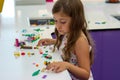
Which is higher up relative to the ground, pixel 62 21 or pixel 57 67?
pixel 62 21

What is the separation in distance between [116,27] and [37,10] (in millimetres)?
763

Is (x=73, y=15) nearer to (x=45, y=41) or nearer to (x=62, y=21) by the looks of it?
(x=62, y=21)

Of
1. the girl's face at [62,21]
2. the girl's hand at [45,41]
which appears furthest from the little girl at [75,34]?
the girl's hand at [45,41]

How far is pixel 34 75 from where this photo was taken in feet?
3.55

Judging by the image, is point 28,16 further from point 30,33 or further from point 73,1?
point 73,1

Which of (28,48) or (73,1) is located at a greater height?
(73,1)

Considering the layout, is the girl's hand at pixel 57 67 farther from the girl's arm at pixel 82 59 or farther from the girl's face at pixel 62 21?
the girl's face at pixel 62 21

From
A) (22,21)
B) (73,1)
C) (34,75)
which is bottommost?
(34,75)

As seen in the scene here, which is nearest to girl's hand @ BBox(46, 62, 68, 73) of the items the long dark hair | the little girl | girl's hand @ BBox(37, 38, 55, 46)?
the little girl

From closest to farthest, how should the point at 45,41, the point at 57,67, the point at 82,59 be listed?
1. the point at 57,67
2. the point at 82,59
3. the point at 45,41

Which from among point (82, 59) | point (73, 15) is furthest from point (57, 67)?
point (73, 15)

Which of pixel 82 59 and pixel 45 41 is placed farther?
pixel 45 41

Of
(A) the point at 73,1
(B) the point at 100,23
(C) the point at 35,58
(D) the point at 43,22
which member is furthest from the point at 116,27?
(C) the point at 35,58

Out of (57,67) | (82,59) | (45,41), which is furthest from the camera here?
(45,41)
